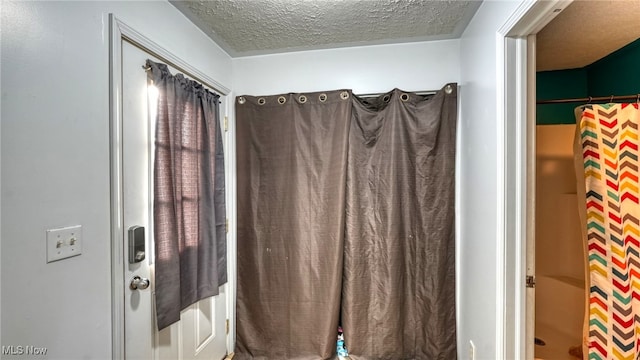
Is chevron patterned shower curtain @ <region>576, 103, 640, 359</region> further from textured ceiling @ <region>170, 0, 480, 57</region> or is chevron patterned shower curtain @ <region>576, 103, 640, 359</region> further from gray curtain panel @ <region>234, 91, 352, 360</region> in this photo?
gray curtain panel @ <region>234, 91, 352, 360</region>

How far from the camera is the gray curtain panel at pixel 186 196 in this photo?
123 centimetres

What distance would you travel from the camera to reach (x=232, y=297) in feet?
6.22

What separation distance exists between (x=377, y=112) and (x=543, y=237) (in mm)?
1487

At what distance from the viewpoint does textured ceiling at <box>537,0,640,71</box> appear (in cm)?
133

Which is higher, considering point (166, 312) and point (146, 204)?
point (146, 204)

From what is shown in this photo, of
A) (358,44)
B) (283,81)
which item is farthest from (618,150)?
(283,81)

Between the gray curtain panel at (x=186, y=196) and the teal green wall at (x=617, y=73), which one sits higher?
the teal green wall at (x=617, y=73)

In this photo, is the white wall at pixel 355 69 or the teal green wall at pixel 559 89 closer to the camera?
the white wall at pixel 355 69

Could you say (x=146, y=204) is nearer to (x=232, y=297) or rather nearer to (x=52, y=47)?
(x=52, y=47)

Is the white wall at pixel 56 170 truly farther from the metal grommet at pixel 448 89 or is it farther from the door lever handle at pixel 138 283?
the metal grommet at pixel 448 89
